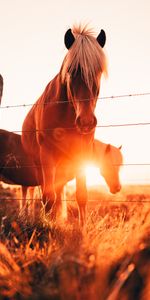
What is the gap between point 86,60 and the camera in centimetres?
536

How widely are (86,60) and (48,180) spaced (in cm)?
170

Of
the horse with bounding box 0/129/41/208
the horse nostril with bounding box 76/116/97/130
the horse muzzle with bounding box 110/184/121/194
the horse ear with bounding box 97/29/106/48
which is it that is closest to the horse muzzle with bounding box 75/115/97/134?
the horse nostril with bounding box 76/116/97/130

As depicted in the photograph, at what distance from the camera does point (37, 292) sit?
84.0 inches

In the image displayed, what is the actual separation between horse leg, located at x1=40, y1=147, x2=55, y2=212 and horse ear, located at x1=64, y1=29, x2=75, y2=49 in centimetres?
151

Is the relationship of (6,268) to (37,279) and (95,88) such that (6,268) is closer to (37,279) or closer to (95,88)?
(37,279)

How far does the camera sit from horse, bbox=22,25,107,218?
5227 millimetres

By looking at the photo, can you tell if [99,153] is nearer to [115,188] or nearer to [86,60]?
[115,188]

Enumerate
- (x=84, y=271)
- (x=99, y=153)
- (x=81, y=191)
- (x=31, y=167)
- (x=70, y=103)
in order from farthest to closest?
(x=99, y=153)
(x=31, y=167)
(x=81, y=191)
(x=70, y=103)
(x=84, y=271)

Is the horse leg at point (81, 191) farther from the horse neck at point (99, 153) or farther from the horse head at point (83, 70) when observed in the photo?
the horse neck at point (99, 153)

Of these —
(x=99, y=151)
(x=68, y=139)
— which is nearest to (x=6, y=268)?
(x=68, y=139)

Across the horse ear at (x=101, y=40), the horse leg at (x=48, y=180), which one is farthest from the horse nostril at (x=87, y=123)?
the horse ear at (x=101, y=40)

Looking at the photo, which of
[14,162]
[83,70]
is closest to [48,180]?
[83,70]

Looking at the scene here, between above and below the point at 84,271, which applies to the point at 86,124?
above

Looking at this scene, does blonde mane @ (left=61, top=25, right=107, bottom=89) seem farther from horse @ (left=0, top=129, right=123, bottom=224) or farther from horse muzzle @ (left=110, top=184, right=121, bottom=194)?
horse muzzle @ (left=110, top=184, right=121, bottom=194)
